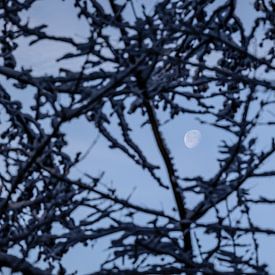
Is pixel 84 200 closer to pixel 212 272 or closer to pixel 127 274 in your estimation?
pixel 127 274

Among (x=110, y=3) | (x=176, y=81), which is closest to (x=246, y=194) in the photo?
(x=176, y=81)

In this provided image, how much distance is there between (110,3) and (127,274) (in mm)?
2480

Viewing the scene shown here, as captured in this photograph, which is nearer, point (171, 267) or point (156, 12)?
point (171, 267)

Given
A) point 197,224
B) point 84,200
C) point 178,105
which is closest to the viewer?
point 197,224

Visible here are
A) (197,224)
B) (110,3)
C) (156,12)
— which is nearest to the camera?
Result: (197,224)

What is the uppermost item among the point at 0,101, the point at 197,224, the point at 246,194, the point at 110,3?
the point at 110,3

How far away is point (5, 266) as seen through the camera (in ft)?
14.6

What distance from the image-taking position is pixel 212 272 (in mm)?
3936

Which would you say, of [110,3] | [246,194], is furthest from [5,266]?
[110,3]

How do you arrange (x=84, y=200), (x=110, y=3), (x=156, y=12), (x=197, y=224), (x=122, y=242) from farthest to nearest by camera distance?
(x=110, y=3) → (x=156, y=12) → (x=84, y=200) → (x=122, y=242) → (x=197, y=224)

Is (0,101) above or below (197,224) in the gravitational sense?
above

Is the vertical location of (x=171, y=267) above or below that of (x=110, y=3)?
below

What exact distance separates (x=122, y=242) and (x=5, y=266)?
0.87 meters

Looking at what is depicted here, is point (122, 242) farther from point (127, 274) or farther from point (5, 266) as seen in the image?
point (5, 266)
